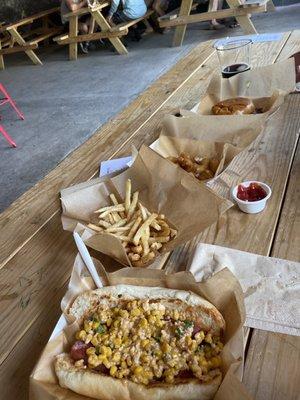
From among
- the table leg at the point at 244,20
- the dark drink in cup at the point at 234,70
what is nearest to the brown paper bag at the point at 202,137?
the dark drink in cup at the point at 234,70

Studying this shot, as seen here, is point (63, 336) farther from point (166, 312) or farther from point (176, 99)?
point (176, 99)

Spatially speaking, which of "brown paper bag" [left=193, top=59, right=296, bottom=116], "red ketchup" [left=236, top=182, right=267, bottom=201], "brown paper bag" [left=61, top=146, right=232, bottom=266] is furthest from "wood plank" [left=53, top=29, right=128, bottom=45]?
"red ketchup" [left=236, top=182, right=267, bottom=201]

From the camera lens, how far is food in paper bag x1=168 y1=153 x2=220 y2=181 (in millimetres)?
1367

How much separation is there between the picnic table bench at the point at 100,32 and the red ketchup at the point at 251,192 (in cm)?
555

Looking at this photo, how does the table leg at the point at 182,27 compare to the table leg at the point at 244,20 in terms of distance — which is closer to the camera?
the table leg at the point at 244,20

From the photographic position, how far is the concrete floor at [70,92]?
405cm

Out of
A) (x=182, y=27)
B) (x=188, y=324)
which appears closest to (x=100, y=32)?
(x=182, y=27)

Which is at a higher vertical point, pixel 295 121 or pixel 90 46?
pixel 295 121

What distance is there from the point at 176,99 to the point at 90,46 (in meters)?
6.10

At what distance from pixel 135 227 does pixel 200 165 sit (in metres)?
0.41

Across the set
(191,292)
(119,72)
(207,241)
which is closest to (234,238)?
(207,241)

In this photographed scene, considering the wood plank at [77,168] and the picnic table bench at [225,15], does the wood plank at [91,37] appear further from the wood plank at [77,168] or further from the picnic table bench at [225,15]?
the wood plank at [77,168]

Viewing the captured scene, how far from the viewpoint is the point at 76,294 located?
→ 0.99 metres

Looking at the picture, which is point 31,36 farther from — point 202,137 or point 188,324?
point 188,324
